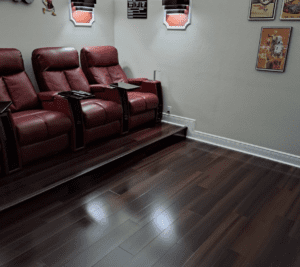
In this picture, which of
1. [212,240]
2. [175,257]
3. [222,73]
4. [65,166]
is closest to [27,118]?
[65,166]

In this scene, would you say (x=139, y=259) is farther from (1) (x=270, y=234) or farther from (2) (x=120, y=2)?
(2) (x=120, y=2)

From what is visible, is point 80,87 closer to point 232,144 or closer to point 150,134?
point 150,134

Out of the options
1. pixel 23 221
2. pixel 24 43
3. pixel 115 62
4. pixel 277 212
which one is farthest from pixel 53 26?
pixel 277 212

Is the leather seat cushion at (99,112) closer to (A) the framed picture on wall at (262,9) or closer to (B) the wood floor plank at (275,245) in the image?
(A) the framed picture on wall at (262,9)

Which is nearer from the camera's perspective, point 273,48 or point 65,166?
point 65,166

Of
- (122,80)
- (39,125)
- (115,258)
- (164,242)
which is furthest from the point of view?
(122,80)

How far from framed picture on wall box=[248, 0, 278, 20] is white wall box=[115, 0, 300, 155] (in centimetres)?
5

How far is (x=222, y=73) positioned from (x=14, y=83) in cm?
237

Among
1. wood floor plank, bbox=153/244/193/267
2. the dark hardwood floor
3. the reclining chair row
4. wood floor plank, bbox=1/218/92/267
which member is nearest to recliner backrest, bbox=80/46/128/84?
the reclining chair row

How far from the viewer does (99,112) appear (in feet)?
10.1

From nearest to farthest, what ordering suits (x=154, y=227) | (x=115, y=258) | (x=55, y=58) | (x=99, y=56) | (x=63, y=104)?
(x=115, y=258)
(x=154, y=227)
(x=63, y=104)
(x=55, y=58)
(x=99, y=56)

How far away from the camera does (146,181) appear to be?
8.94 ft

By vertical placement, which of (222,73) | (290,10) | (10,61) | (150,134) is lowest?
A: (150,134)

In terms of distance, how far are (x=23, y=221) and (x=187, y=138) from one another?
8.03 ft
